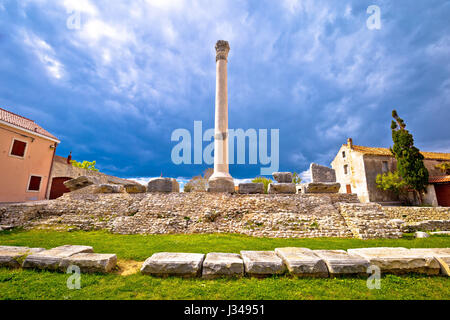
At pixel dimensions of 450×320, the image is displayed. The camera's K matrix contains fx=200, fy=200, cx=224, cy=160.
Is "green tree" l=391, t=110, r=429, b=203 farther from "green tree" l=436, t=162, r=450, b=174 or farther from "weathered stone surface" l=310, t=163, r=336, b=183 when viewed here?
"weathered stone surface" l=310, t=163, r=336, b=183

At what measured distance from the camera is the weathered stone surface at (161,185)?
37.4ft

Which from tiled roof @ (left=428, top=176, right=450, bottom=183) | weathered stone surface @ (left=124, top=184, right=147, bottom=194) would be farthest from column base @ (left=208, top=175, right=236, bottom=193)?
tiled roof @ (left=428, top=176, right=450, bottom=183)

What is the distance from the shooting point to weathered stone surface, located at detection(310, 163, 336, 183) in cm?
1362

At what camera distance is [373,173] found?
2348 cm

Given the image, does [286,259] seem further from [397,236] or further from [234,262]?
[397,236]

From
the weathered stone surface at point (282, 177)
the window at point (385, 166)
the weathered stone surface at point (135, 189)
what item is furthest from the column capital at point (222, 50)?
the window at point (385, 166)

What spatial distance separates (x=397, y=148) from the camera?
2256 centimetres

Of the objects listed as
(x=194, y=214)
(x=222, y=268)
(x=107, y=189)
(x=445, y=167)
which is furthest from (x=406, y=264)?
(x=445, y=167)

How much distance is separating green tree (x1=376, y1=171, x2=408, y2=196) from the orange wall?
34235 mm

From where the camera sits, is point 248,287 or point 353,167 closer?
point 248,287

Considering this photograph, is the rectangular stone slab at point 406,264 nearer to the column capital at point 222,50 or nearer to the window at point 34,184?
the column capital at point 222,50
